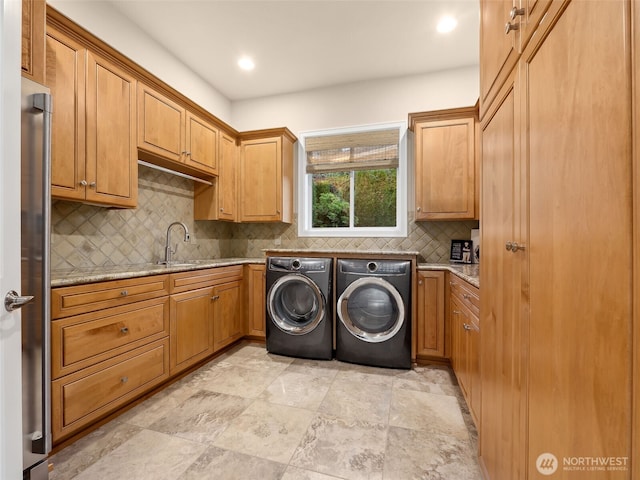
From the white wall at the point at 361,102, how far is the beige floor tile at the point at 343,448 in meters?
3.02

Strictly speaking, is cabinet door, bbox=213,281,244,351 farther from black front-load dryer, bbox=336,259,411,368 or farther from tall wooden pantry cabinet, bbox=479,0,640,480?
tall wooden pantry cabinet, bbox=479,0,640,480

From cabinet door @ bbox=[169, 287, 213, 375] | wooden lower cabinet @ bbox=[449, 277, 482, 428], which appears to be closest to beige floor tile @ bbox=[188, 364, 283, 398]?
cabinet door @ bbox=[169, 287, 213, 375]

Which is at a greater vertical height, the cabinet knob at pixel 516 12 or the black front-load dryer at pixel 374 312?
the cabinet knob at pixel 516 12

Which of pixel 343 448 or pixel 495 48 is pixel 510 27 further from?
pixel 343 448

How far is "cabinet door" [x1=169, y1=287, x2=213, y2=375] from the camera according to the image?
2.20m

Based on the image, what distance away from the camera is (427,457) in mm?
1485

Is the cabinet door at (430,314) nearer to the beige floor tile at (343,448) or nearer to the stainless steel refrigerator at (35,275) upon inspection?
the beige floor tile at (343,448)

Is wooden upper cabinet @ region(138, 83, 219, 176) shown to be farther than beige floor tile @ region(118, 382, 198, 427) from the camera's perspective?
Yes

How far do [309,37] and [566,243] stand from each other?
2.82 meters

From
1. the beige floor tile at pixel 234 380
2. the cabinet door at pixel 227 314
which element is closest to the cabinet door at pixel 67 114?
the cabinet door at pixel 227 314

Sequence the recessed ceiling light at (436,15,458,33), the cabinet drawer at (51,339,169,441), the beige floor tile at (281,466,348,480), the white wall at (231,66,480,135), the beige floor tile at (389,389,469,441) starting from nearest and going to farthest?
the beige floor tile at (281,466,348,480), the cabinet drawer at (51,339,169,441), the beige floor tile at (389,389,469,441), the recessed ceiling light at (436,15,458,33), the white wall at (231,66,480,135)

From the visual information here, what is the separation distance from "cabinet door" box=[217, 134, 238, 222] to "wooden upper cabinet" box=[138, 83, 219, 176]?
0.43 feet

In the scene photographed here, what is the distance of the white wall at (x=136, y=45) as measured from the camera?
6.82 feet

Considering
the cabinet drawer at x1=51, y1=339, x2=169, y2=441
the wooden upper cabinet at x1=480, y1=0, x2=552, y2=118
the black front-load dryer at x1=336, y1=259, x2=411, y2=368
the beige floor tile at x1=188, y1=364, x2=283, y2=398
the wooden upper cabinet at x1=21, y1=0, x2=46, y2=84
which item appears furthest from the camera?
the black front-load dryer at x1=336, y1=259, x2=411, y2=368
